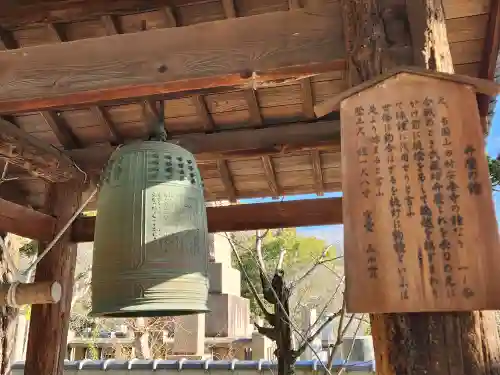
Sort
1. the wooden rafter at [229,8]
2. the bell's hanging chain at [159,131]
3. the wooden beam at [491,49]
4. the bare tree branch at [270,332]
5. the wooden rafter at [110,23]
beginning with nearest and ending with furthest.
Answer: the bell's hanging chain at [159,131] < the wooden beam at [491,49] < the wooden rafter at [229,8] < the wooden rafter at [110,23] < the bare tree branch at [270,332]

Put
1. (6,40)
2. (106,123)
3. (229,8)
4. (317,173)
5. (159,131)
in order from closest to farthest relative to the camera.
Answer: (159,131)
(229,8)
(6,40)
(106,123)
(317,173)

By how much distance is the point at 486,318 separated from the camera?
60.8 inches

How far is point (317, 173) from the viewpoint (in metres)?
4.31

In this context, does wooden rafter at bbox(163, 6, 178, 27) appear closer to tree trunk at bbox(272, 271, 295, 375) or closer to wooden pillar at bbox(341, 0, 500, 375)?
wooden pillar at bbox(341, 0, 500, 375)

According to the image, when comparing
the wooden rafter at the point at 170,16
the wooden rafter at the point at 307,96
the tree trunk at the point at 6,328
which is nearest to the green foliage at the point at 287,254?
the tree trunk at the point at 6,328

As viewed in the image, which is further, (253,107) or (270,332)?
(270,332)

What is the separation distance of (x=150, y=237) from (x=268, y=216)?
6.25ft

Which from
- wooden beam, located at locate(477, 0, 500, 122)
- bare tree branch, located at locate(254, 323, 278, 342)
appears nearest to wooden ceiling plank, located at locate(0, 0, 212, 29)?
wooden beam, located at locate(477, 0, 500, 122)

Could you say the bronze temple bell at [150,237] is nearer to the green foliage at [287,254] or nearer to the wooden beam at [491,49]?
the wooden beam at [491,49]

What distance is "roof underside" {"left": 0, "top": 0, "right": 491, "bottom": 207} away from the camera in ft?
10.00

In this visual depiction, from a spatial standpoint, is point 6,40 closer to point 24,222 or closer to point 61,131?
point 61,131

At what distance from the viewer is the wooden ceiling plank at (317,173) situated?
4.15 metres

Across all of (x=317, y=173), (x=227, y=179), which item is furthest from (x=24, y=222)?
(x=317, y=173)

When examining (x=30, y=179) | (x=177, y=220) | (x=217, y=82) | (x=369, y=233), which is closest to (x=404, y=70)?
(x=369, y=233)
